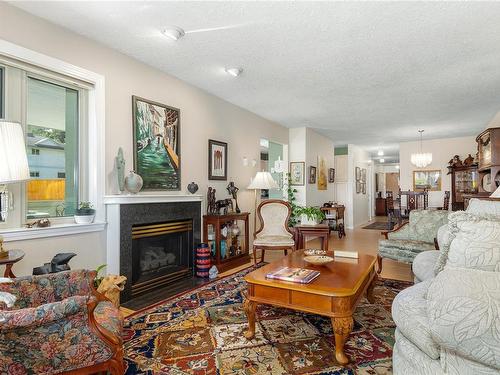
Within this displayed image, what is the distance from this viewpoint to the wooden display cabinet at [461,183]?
292 inches

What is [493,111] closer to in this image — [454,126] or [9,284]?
[454,126]

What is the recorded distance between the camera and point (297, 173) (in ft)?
23.3

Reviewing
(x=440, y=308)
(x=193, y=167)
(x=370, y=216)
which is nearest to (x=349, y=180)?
(x=370, y=216)

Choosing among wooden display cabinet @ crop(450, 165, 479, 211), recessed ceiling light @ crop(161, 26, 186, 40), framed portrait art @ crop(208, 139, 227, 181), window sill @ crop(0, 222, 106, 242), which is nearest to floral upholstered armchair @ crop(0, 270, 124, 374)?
window sill @ crop(0, 222, 106, 242)

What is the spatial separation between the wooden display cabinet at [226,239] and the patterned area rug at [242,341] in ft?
4.32

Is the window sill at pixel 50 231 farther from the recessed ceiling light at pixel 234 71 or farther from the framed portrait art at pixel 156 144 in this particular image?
the recessed ceiling light at pixel 234 71

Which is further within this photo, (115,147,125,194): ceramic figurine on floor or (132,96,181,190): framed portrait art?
(132,96,181,190): framed portrait art

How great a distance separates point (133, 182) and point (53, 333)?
206cm

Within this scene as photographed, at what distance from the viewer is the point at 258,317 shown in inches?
108

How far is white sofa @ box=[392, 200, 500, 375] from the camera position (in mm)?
1138

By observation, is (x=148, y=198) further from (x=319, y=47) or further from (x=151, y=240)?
(x=319, y=47)

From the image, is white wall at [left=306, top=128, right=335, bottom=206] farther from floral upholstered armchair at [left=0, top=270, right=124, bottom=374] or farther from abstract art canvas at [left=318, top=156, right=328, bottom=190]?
floral upholstered armchair at [left=0, top=270, right=124, bottom=374]

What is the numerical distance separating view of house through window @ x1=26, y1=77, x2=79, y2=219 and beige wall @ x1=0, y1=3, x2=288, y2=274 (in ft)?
1.02

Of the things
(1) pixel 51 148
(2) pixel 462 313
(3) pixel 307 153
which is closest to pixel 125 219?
(1) pixel 51 148
